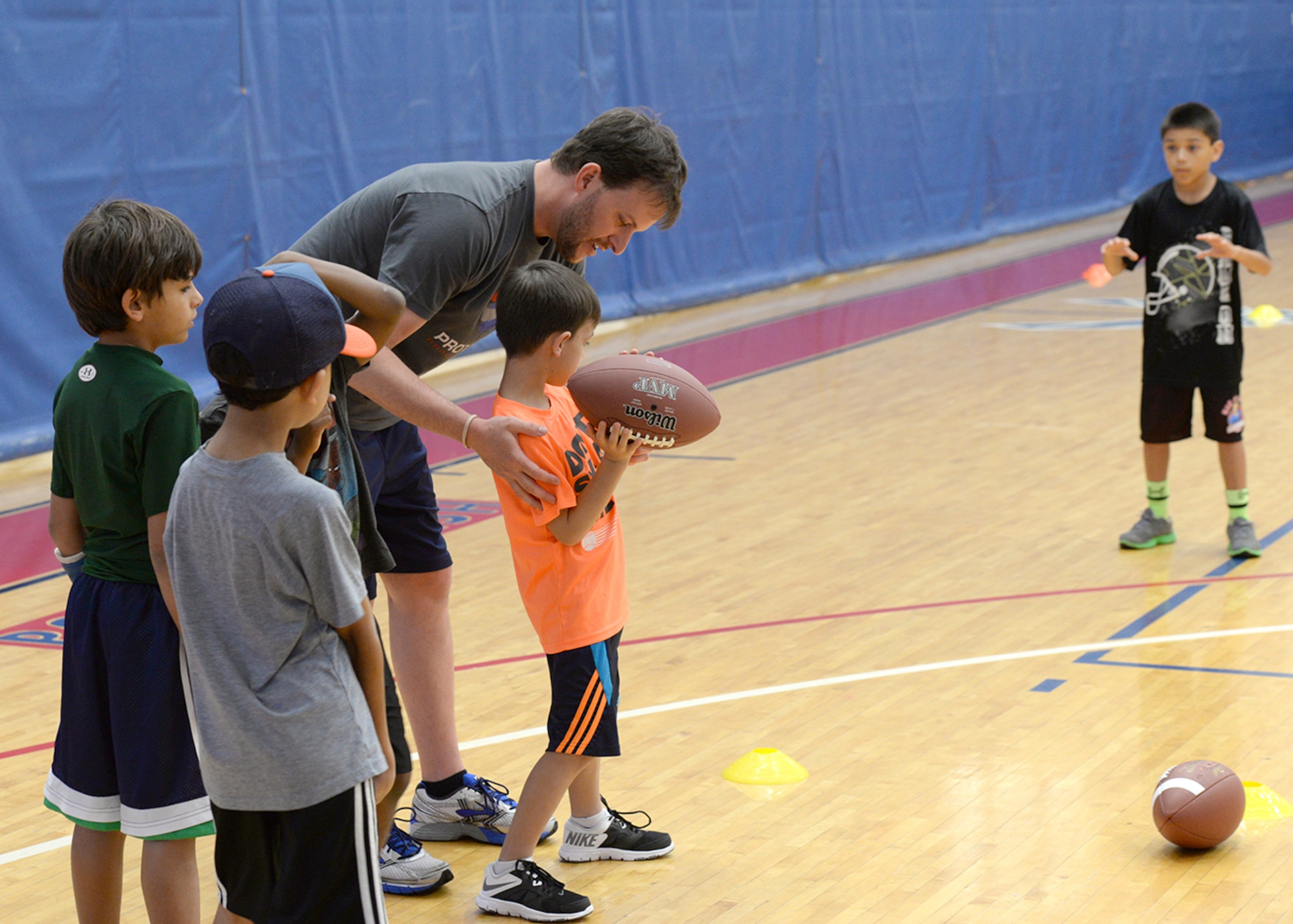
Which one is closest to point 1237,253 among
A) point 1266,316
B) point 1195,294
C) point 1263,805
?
point 1195,294

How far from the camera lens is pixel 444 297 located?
2.93 meters

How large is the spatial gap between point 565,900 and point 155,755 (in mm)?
882

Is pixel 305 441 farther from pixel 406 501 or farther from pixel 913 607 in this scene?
pixel 913 607

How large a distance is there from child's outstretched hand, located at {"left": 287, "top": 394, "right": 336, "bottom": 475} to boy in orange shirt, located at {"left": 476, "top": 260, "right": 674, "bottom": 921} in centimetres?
61

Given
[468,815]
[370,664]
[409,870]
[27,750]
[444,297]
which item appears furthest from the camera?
[27,750]

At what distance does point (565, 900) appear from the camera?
9.80ft

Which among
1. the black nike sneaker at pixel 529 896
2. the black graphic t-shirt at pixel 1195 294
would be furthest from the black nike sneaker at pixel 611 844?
the black graphic t-shirt at pixel 1195 294

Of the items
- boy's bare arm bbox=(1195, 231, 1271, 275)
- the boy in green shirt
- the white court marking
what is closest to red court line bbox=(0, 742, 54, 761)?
the white court marking

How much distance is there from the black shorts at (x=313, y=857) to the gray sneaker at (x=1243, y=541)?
3.94 metres

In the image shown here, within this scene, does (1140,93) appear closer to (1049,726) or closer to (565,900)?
(1049,726)

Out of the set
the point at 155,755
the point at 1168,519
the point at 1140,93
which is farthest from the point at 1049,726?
the point at 1140,93

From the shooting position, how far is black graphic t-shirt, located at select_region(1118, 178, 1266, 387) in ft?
17.6

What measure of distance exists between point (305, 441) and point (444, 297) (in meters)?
0.67

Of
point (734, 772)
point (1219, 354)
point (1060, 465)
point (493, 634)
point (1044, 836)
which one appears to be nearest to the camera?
point (1044, 836)
